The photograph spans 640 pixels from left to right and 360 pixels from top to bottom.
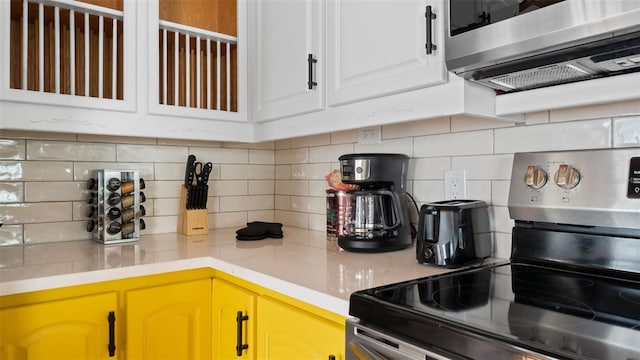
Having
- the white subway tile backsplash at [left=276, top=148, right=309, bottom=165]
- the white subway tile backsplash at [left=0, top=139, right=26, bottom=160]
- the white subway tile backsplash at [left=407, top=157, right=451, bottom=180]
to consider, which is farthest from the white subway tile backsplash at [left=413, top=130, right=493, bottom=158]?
the white subway tile backsplash at [left=0, top=139, right=26, bottom=160]

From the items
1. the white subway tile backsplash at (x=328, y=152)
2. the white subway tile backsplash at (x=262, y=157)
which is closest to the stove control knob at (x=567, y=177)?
the white subway tile backsplash at (x=328, y=152)

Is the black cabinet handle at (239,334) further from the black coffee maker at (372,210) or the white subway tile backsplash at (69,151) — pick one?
the white subway tile backsplash at (69,151)

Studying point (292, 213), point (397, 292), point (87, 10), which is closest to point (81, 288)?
point (397, 292)

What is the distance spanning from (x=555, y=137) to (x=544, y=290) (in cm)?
46

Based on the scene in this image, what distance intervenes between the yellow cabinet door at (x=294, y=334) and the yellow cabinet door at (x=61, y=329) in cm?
44

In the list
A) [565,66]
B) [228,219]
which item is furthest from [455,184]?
[228,219]

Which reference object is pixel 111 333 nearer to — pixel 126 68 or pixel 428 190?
pixel 126 68

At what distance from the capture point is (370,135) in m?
1.81

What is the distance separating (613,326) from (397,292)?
1.28 ft

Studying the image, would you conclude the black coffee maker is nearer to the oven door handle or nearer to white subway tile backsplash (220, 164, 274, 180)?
the oven door handle

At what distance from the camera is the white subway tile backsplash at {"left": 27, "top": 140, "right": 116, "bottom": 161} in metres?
1.75

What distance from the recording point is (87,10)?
1.64m

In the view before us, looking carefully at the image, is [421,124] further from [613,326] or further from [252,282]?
[613,326]

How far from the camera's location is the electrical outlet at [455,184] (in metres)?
1.48
